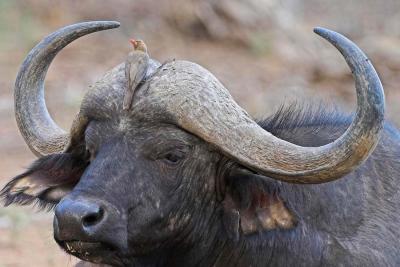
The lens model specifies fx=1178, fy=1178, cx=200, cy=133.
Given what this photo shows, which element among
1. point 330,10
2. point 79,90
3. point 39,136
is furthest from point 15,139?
point 330,10

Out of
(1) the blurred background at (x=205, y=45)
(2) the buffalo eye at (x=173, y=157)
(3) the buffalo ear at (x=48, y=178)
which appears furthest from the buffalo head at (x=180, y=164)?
(1) the blurred background at (x=205, y=45)

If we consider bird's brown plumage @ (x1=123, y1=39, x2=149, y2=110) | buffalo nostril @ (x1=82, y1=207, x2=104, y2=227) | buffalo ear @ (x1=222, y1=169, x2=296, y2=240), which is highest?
bird's brown plumage @ (x1=123, y1=39, x2=149, y2=110)

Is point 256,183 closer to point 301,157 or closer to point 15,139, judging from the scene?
point 301,157

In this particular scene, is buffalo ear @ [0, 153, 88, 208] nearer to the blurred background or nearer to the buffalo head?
the buffalo head

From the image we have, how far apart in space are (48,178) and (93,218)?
100cm

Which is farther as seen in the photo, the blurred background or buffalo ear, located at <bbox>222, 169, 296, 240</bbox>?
the blurred background

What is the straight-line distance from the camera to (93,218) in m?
5.52

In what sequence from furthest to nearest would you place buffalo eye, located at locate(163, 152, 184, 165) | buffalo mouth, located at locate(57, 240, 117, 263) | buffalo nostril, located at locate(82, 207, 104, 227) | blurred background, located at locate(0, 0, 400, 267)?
blurred background, located at locate(0, 0, 400, 267)
buffalo eye, located at locate(163, 152, 184, 165)
buffalo mouth, located at locate(57, 240, 117, 263)
buffalo nostril, located at locate(82, 207, 104, 227)

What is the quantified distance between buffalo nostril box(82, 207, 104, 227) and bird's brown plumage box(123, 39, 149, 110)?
62 centimetres

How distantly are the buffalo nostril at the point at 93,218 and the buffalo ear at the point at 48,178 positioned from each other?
899 millimetres

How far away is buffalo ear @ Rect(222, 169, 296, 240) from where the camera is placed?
5.89 m

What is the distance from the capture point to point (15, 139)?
528 inches

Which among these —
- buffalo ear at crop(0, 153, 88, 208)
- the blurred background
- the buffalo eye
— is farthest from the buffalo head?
the blurred background

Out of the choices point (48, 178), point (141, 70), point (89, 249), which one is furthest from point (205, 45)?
point (89, 249)
